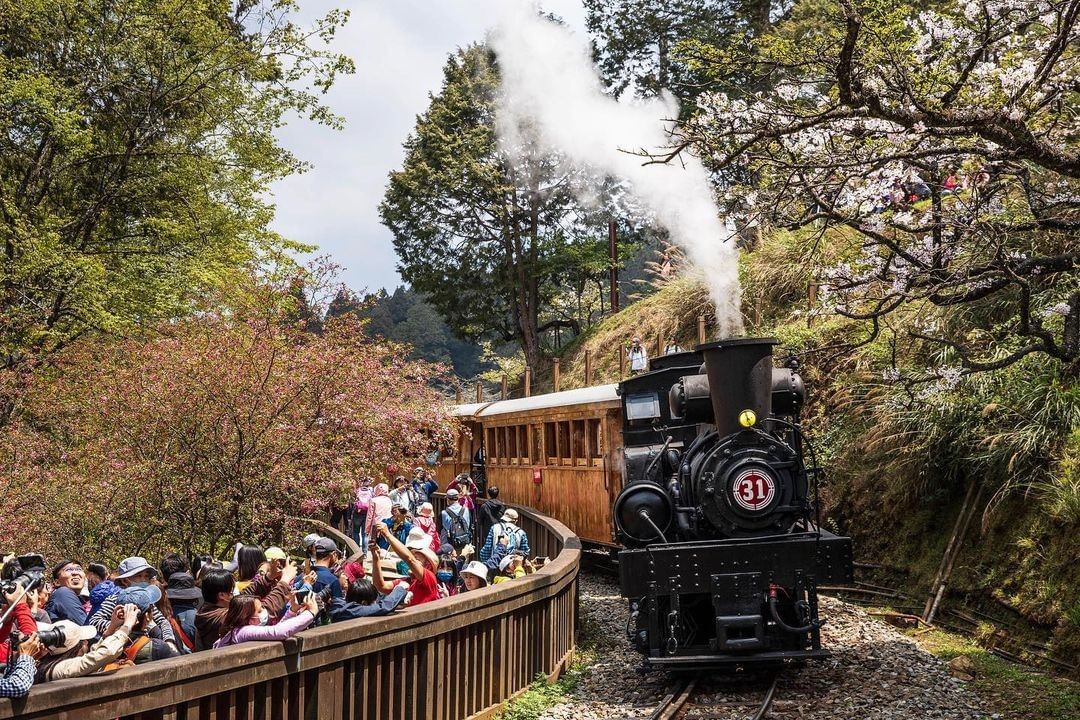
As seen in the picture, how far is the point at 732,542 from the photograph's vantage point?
28.5 feet

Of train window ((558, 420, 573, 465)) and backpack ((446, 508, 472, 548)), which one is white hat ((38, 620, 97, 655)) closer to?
backpack ((446, 508, 472, 548))

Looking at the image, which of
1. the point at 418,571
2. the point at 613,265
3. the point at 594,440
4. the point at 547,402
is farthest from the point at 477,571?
the point at 613,265

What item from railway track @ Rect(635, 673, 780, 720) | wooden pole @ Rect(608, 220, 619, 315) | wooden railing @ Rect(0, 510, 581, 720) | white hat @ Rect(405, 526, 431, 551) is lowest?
railway track @ Rect(635, 673, 780, 720)

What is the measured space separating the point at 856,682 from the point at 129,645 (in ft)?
19.8

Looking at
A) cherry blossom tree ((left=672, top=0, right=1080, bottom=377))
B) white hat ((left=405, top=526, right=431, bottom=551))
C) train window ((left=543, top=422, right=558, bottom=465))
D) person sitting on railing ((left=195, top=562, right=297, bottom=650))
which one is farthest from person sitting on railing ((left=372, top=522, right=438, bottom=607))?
train window ((left=543, top=422, right=558, bottom=465))

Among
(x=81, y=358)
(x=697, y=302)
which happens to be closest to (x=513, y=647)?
(x=81, y=358)

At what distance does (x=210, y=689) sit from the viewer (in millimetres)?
4512

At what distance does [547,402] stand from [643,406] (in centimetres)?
539

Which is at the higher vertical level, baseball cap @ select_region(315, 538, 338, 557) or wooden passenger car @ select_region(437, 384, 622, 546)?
wooden passenger car @ select_region(437, 384, 622, 546)

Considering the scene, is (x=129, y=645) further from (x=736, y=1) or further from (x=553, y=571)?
(x=736, y=1)

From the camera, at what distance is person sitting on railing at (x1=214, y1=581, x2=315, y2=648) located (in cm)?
516

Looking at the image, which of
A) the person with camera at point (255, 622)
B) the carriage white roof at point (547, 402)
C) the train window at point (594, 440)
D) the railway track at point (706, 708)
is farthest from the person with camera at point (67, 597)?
the train window at point (594, 440)

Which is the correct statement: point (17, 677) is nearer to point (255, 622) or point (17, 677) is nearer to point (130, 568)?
point (255, 622)

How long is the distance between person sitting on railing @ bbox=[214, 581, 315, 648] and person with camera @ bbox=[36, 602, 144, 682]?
22.3 inches
